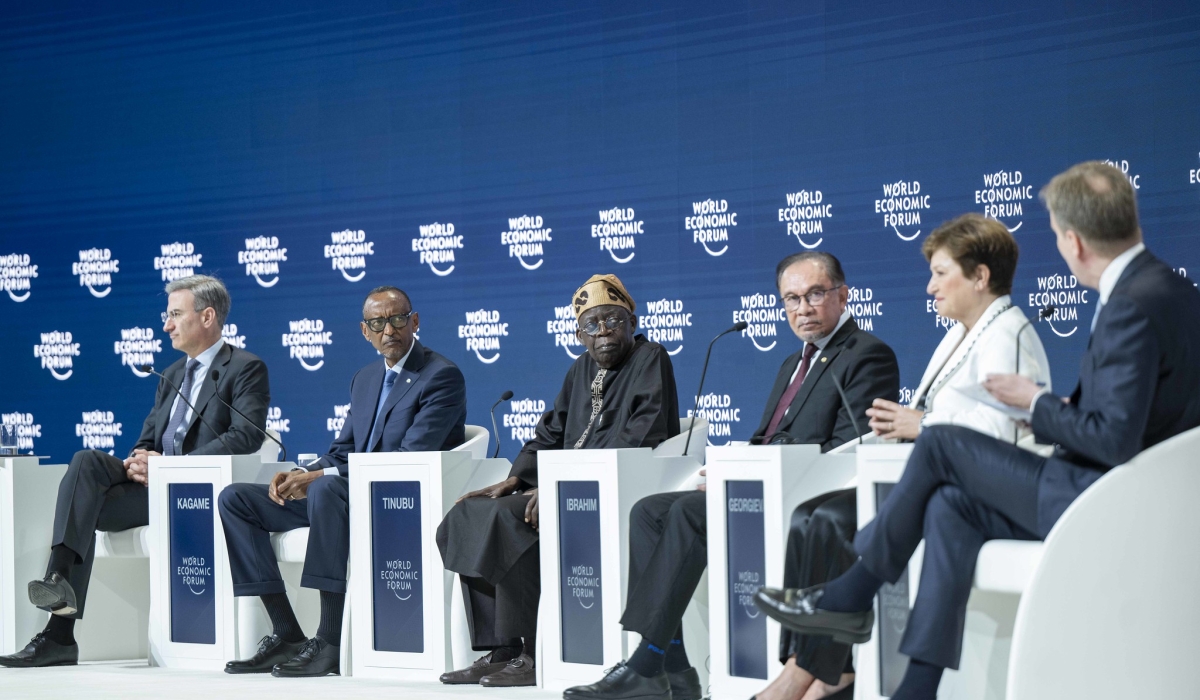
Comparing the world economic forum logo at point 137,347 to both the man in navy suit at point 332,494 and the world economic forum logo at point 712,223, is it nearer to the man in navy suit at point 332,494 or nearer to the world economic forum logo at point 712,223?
the man in navy suit at point 332,494

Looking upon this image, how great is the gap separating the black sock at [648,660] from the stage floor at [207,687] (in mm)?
394

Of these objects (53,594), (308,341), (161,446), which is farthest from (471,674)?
(308,341)

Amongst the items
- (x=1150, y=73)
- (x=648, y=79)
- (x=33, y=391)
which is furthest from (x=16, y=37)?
(x=1150, y=73)

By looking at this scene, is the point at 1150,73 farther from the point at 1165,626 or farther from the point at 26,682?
the point at 26,682

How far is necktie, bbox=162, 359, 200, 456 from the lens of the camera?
5624 mm

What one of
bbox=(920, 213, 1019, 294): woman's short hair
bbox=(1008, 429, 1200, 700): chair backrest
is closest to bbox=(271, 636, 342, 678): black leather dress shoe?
bbox=(920, 213, 1019, 294): woman's short hair

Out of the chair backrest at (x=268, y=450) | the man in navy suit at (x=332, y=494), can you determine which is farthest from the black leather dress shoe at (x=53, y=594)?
the chair backrest at (x=268, y=450)

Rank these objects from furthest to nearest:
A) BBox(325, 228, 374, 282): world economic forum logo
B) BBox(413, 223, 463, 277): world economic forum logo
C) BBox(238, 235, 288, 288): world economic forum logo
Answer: BBox(238, 235, 288, 288): world economic forum logo, BBox(325, 228, 374, 282): world economic forum logo, BBox(413, 223, 463, 277): world economic forum logo

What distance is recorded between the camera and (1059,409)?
286 centimetres

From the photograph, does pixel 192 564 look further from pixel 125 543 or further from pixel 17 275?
pixel 17 275

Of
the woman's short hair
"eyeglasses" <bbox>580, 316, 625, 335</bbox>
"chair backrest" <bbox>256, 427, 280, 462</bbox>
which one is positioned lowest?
"chair backrest" <bbox>256, 427, 280, 462</bbox>

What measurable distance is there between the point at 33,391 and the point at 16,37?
203 cm

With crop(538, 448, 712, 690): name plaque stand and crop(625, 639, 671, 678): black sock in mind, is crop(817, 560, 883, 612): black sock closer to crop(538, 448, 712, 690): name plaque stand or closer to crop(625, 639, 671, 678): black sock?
crop(625, 639, 671, 678): black sock

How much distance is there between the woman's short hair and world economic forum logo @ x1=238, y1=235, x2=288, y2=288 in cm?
441
